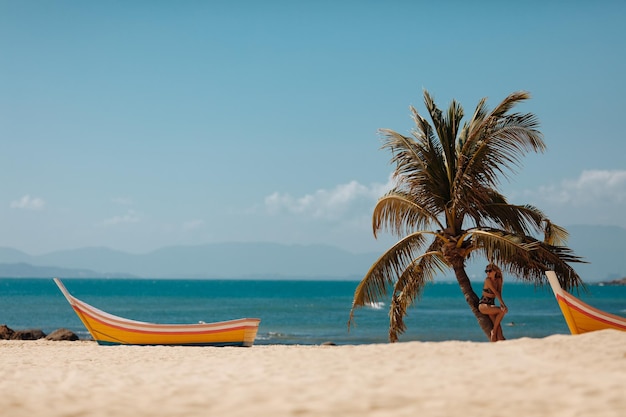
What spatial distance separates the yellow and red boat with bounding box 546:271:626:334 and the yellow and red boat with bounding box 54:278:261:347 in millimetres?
6748

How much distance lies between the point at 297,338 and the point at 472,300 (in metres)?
21.4

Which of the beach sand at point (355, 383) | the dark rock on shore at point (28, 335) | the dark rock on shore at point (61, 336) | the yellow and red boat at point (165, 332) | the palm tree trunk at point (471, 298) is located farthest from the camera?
the dark rock on shore at point (28, 335)

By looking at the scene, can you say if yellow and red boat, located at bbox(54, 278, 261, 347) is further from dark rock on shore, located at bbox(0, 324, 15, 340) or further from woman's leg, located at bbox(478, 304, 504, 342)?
dark rock on shore, located at bbox(0, 324, 15, 340)

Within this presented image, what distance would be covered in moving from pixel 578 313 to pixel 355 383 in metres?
5.92

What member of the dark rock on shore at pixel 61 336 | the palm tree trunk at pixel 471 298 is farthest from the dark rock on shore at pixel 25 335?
the palm tree trunk at pixel 471 298

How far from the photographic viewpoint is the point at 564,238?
46.3 ft

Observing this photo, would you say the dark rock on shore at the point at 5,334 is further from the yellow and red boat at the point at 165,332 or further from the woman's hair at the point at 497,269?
the woman's hair at the point at 497,269

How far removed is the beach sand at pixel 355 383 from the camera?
6.31m

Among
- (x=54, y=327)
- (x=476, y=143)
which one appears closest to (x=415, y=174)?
(x=476, y=143)

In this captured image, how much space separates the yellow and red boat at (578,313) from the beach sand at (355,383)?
1.50 metres

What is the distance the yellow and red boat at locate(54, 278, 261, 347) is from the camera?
595 inches

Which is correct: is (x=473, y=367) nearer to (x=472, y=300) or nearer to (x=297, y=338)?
(x=472, y=300)

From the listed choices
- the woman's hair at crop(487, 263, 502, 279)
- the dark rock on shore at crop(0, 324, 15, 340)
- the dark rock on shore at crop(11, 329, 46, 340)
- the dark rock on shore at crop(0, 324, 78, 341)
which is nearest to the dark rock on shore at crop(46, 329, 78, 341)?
the dark rock on shore at crop(0, 324, 78, 341)

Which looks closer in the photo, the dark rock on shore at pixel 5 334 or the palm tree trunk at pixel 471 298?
the palm tree trunk at pixel 471 298
